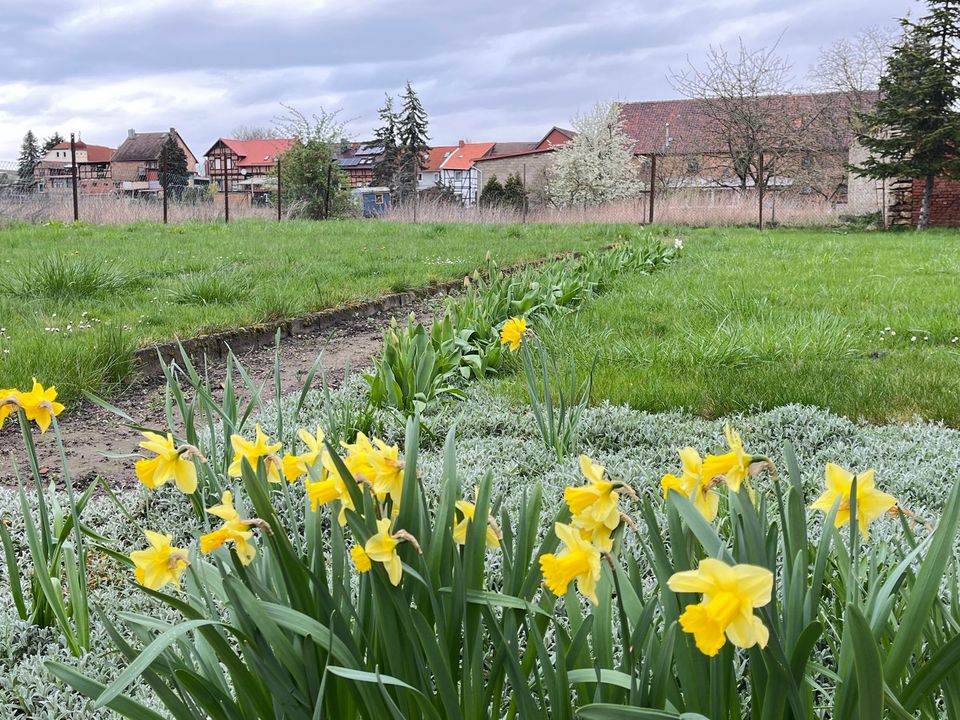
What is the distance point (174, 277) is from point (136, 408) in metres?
A: 3.75

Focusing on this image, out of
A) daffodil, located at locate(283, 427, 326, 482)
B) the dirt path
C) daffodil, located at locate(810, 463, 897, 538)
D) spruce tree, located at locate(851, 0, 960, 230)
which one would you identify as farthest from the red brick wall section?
daffodil, located at locate(283, 427, 326, 482)

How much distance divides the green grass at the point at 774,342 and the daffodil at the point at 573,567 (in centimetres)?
255

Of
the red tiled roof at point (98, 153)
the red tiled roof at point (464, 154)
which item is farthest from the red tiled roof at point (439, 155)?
the red tiled roof at point (98, 153)

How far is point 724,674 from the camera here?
3.01ft

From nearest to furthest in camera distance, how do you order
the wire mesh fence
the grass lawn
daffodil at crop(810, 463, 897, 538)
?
daffodil at crop(810, 463, 897, 538) < the grass lawn < the wire mesh fence

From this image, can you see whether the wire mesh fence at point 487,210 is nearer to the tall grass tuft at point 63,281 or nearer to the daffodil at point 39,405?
the tall grass tuft at point 63,281

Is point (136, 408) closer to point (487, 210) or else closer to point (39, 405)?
point (39, 405)

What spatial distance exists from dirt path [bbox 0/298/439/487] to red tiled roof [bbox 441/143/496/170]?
206 feet

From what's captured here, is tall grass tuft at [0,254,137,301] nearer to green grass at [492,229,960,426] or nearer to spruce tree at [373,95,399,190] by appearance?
green grass at [492,229,960,426]

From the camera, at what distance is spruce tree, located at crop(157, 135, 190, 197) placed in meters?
17.7

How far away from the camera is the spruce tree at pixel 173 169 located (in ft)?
58.0

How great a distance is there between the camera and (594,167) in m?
32.4

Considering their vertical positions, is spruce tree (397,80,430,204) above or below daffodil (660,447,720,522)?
above

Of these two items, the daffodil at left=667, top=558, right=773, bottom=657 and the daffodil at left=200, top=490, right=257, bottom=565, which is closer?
the daffodil at left=667, top=558, right=773, bottom=657
